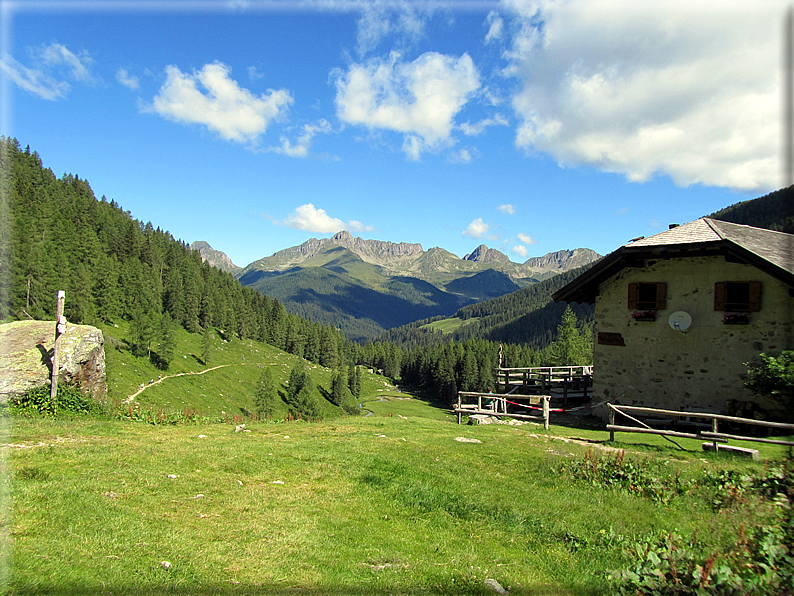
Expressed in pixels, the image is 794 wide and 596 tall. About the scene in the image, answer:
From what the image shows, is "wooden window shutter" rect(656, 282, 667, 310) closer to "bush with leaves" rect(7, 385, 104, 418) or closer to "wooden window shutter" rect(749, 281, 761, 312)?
"wooden window shutter" rect(749, 281, 761, 312)

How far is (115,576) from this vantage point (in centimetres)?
467

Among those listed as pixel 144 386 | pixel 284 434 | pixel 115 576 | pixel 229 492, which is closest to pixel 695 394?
pixel 284 434

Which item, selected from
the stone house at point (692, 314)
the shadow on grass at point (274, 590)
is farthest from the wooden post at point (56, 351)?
the stone house at point (692, 314)

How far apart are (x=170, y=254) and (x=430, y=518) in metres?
154

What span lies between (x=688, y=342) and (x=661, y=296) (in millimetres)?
2543

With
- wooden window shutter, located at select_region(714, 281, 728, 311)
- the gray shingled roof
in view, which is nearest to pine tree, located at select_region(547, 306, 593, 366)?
the gray shingled roof

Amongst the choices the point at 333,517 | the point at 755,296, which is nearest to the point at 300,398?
the point at 755,296

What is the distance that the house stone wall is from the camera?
1759 centimetres

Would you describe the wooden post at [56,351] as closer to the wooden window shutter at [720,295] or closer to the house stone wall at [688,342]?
the house stone wall at [688,342]

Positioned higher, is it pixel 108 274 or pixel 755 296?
pixel 108 274

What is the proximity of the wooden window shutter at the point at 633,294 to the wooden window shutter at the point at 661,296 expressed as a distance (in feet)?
3.24

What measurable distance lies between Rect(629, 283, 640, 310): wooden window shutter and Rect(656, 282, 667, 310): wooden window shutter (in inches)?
38.9

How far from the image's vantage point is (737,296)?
729 inches

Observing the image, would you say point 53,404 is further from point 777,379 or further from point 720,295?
point 720,295
